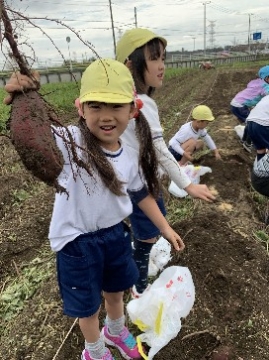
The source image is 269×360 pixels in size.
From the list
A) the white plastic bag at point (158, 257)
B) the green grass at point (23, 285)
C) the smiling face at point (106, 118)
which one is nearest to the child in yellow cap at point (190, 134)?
the white plastic bag at point (158, 257)

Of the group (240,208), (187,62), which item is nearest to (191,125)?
(240,208)

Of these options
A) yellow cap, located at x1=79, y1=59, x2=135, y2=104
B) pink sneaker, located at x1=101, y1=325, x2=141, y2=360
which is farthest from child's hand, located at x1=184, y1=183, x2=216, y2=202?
pink sneaker, located at x1=101, y1=325, x2=141, y2=360

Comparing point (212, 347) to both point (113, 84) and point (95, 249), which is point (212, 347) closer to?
point (95, 249)

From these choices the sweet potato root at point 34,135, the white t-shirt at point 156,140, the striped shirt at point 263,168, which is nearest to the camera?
the sweet potato root at point 34,135

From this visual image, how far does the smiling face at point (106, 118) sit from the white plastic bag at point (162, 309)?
1074 mm

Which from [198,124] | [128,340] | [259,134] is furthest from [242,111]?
[128,340]

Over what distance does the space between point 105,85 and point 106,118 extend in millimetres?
125

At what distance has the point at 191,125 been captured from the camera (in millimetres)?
4438

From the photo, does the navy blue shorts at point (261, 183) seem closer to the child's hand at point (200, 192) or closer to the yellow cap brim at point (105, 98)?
the child's hand at point (200, 192)

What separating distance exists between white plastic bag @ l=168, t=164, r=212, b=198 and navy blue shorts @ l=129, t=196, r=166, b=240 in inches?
65.4

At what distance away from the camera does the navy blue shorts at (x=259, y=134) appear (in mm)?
4242

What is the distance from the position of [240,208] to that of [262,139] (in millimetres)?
1046

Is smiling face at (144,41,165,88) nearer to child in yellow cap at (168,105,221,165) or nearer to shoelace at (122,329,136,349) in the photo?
shoelace at (122,329,136,349)

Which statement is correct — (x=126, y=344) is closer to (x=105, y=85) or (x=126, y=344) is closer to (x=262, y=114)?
(x=105, y=85)
